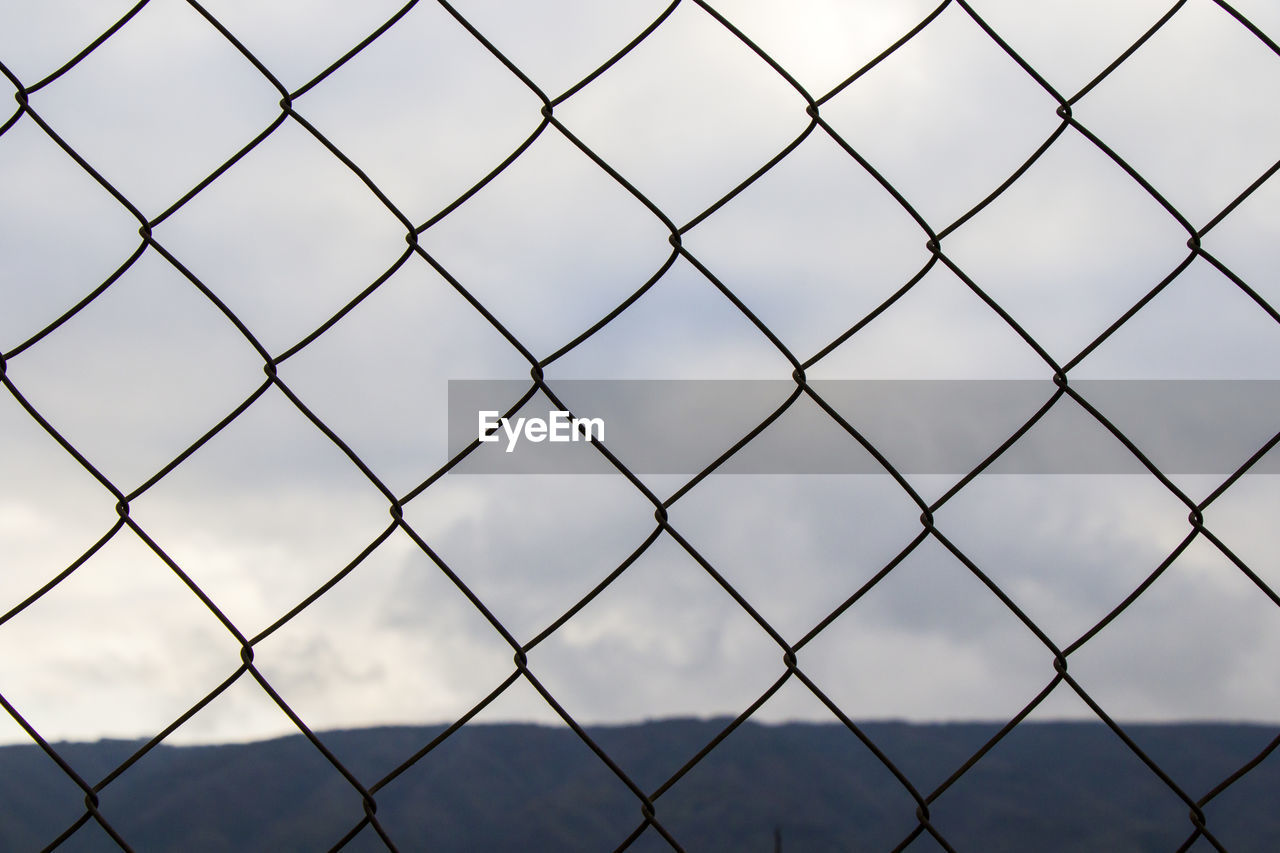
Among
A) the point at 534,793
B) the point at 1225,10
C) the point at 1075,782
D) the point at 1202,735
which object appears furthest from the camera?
the point at 1075,782

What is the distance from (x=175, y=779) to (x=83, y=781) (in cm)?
5348

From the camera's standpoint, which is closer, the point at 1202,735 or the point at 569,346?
the point at 569,346

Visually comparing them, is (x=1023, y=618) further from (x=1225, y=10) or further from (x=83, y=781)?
(x=83, y=781)

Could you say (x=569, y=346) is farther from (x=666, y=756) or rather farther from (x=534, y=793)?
(x=534, y=793)

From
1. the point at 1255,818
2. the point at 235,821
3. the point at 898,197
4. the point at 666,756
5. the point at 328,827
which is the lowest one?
the point at 1255,818

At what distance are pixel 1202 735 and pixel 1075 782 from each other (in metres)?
9.91

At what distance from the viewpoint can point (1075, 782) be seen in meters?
50.5

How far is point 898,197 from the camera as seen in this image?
122 centimetres

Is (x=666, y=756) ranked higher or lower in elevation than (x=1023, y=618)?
lower

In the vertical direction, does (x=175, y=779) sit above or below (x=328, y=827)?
above

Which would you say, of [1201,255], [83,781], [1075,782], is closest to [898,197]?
[1201,255]

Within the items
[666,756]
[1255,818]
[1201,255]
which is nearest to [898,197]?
[1201,255]

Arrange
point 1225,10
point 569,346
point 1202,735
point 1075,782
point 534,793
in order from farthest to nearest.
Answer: point 1075,782 < point 534,793 < point 1202,735 < point 1225,10 < point 569,346

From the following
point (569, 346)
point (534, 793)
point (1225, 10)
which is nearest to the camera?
point (569, 346)
